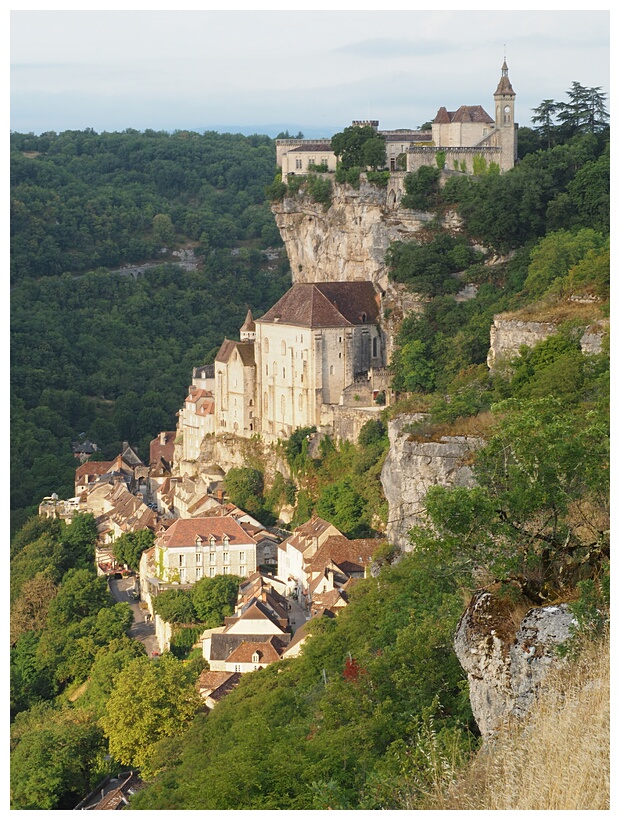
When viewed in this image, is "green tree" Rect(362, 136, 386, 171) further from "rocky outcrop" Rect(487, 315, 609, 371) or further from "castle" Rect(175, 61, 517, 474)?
"rocky outcrop" Rect(487, 315, 609, 371)

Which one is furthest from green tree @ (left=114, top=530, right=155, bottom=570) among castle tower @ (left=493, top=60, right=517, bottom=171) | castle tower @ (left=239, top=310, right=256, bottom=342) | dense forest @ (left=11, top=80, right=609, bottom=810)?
castle tower @ (left=493, top=60, right=517, bottom=171)

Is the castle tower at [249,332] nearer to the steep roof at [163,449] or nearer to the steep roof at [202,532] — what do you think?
the steep roof at [163,449]

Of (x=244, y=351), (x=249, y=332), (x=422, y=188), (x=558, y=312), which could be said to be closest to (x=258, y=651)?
(x=558, y=312)

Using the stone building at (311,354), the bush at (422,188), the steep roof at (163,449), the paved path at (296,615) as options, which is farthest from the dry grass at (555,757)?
the steep roof at (163,449)

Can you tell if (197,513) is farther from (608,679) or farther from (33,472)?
(608,679)

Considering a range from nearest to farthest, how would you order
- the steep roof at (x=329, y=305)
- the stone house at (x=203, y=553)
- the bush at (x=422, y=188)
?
1. the stone house at (x=203, y=553)
2. the steep roof at (x=329, y=305)
3. the bush at (x=422, y=188)

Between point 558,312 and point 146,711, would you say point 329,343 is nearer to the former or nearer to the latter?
point 558,312
